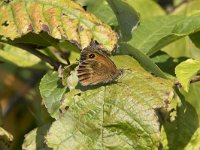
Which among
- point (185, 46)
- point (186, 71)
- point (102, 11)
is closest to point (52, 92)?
point (186, 71)

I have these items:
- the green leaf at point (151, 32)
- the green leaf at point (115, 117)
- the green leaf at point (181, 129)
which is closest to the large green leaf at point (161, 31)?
the green leaf at point (151, 32)

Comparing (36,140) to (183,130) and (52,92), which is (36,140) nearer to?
(52,92)

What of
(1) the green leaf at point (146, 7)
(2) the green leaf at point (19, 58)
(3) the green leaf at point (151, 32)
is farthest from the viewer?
(1) the green leaf at point (146, 7)

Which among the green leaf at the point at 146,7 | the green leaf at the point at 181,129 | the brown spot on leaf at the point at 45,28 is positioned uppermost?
the brown spot on leaf at the point at 45,28

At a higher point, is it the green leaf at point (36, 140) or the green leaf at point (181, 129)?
the green leaf at point (181, 129)

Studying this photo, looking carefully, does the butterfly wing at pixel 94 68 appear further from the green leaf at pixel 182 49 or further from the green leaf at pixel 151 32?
the green leaf at pixel 182 49

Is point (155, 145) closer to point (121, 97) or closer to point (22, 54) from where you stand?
point (121, 97)

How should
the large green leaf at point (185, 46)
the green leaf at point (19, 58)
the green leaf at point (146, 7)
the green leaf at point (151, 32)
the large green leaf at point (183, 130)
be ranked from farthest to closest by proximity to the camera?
the green leaf at point (146, 7) → the large green leaf at point (185, 46) → the green leaf at point (19, 58) → the green leaf at point (151, 32) → the large green leaf at point (183, 130)
